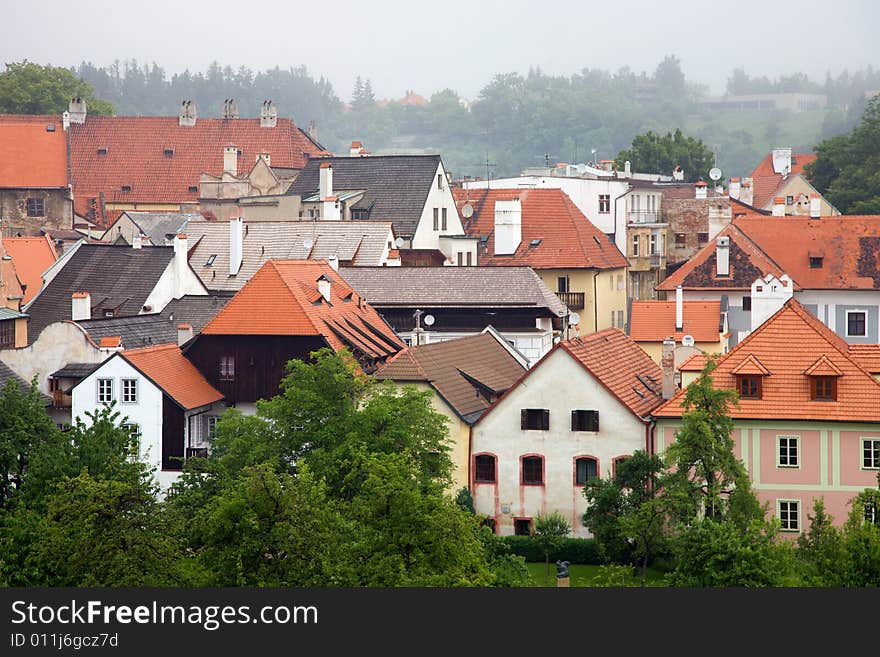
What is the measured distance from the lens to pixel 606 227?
3883 inches

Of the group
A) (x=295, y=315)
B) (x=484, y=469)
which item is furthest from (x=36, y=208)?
(x=484, y=469)

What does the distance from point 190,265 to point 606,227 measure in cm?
2848

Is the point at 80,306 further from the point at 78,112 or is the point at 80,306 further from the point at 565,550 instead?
the point at 78,112

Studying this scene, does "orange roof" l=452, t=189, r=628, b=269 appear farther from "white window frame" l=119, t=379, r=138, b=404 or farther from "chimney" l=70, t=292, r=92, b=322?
"white window frame" l=119, t=379, r=138, b=404

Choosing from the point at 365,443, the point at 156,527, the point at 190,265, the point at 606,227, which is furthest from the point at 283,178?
the point at 156,527

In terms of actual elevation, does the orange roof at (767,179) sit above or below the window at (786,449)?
above

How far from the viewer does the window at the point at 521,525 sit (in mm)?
52125

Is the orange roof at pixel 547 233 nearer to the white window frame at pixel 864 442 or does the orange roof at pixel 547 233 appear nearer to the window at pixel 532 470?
the window at pixel 532 470

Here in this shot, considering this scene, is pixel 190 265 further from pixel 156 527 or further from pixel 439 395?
pixel 156 527

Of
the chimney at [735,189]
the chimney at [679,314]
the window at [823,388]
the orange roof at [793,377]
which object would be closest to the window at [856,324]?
the chimney at [679,314]

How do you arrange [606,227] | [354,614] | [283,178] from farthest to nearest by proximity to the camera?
[283,178]
[606,227]
[354,614]

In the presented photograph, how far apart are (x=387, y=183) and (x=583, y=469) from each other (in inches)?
1572

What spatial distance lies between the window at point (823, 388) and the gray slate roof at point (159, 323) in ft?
73.0

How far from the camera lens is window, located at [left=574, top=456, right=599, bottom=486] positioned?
52.2 metres
